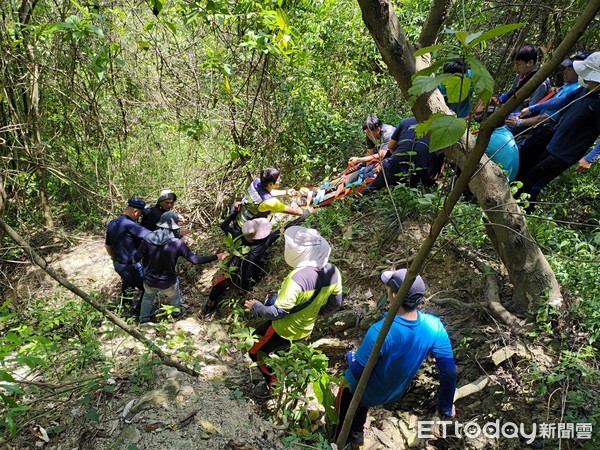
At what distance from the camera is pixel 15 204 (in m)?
6.30

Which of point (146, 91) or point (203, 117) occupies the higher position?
point (146, 91)

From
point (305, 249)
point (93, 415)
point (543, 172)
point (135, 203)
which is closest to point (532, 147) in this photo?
point (543, 172)

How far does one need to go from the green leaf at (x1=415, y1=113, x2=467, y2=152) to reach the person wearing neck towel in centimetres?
234

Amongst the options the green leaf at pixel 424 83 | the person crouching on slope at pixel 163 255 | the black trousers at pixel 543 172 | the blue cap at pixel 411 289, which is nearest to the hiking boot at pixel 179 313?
the person crouching on slope at pixel 163 255

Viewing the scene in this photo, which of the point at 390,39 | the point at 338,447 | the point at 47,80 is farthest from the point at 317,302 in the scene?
the point at 47,80

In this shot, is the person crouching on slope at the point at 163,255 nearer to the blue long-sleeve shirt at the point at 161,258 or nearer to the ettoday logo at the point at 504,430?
the blue long-sleeve shirt at the point at 161,258

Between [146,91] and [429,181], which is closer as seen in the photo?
[429,181]

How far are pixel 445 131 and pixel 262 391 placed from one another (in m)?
3.02

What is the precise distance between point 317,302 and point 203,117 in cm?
381

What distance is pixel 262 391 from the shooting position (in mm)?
3479

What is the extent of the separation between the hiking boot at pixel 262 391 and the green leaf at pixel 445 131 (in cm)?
296

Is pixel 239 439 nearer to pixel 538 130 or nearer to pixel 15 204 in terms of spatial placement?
pixel 538 130

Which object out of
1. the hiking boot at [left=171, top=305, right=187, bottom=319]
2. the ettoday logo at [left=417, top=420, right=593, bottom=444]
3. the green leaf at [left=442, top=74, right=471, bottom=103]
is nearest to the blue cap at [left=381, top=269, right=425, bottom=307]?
the ettoday logo at [left=417, top=420, right=593, bottom=444]

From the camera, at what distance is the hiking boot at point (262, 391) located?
11.3ft
